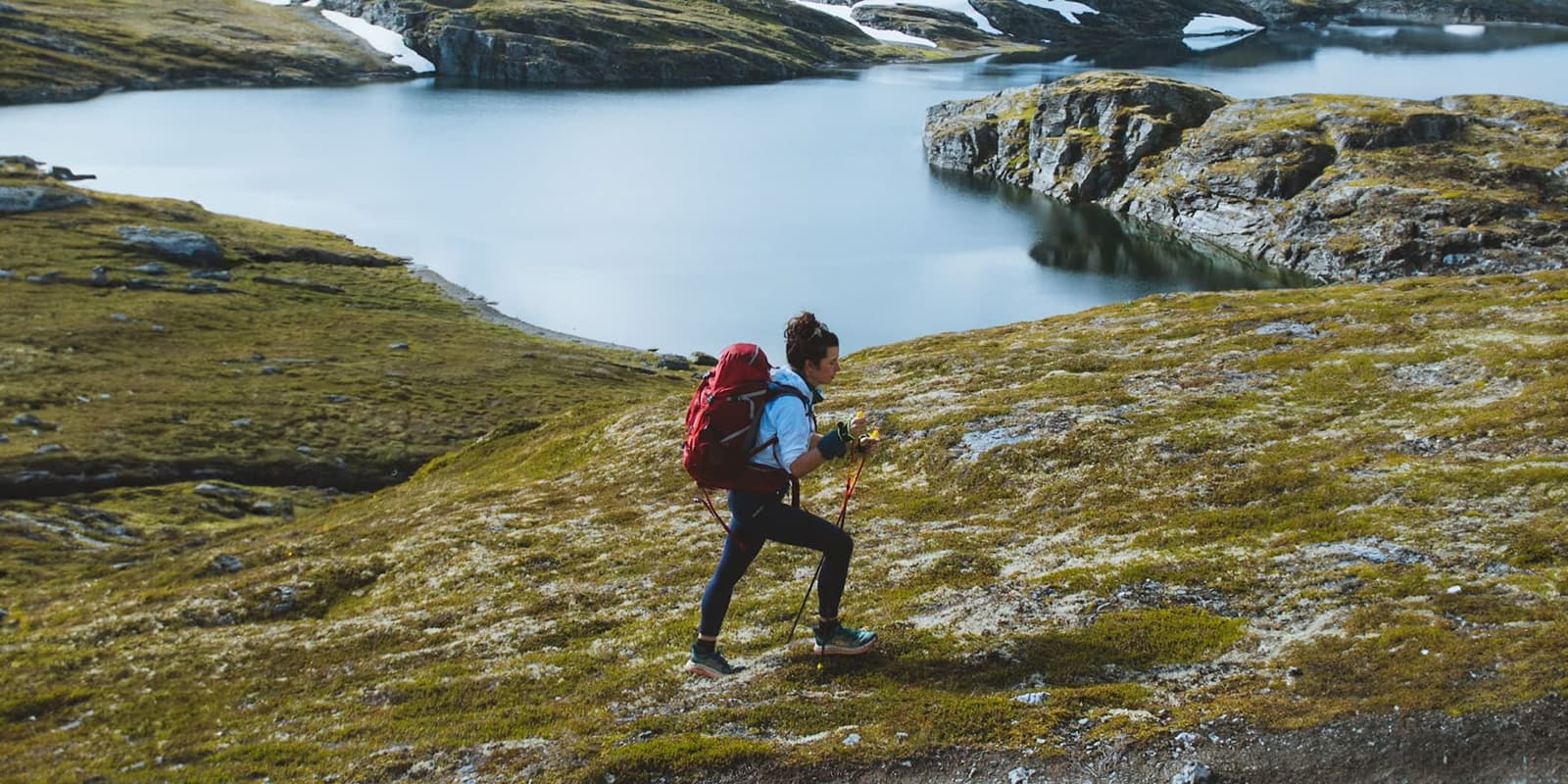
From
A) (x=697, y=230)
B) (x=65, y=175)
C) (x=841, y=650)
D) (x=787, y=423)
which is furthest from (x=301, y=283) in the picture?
(x=787, y=423)

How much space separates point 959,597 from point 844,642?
3.72m

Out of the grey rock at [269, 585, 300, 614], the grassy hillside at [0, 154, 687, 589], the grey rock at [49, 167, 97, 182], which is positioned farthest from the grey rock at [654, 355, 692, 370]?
the grey rock at [49, 167, 97, 182]

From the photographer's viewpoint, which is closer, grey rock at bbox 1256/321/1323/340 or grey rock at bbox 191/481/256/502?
grey rock at bbox 1256/321/1323/340

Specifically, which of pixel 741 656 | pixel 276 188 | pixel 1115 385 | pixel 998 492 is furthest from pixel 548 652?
pixel 276 188

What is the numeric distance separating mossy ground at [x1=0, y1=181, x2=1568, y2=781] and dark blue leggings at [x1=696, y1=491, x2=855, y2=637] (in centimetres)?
182

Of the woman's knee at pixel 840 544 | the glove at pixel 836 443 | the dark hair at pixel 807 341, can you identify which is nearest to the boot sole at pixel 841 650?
the woman's knee at pixel 840 544

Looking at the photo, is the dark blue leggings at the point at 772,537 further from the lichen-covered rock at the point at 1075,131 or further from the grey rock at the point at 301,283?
the lichen-covered rock at the point at 1075,131

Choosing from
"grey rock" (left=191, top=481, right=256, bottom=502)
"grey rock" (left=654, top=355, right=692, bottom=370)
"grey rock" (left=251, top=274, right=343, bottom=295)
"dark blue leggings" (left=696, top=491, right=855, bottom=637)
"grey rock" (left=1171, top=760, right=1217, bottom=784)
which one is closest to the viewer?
"grey rock" (left=1171, top=760, right=1217, bottom=784)

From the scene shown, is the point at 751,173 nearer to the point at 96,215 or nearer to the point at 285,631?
A: the point at 96,215

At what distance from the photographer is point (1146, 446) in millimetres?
28250

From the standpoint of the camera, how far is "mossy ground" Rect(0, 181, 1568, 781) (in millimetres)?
15102

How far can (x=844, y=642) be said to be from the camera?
55.5 ft

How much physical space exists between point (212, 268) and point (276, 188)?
5614 cm

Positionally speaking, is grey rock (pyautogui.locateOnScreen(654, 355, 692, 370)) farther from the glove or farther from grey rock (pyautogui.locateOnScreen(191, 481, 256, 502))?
the glove
